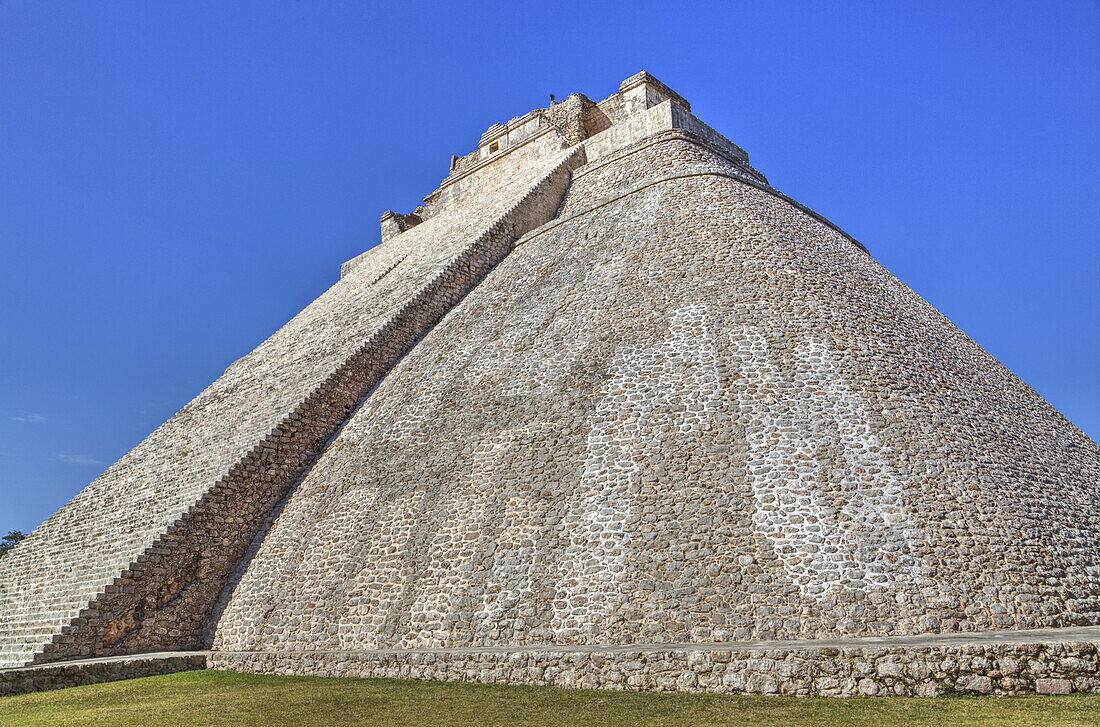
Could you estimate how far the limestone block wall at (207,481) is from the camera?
31.9 ft

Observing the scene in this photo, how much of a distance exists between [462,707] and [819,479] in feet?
14.3

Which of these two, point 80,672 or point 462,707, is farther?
point 80,672

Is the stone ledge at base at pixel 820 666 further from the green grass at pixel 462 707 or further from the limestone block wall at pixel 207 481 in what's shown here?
the limestone block wall at pixel 207 481

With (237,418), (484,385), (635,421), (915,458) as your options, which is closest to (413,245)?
(237,418)

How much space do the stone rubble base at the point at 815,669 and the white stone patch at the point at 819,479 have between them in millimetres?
1306

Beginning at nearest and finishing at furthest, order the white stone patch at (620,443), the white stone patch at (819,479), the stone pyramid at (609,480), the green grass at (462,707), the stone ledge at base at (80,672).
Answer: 1. the green grass at (462,707)
2. the white stone patch at (819,479)
3. the stone pyramid at (609,480)
4. the white stone patch at (620,443)
5. the stone ledge at base at (80,672)

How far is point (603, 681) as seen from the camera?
20.2 feet

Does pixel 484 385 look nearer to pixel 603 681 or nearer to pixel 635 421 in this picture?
pixel 635 421

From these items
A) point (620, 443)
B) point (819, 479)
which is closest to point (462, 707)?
point (620, 443)

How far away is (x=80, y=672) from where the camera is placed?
8359 millimetres

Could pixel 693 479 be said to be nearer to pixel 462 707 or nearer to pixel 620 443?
pixel 620 443

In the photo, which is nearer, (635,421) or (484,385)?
(635,421)

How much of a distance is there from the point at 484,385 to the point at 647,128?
9.06 m

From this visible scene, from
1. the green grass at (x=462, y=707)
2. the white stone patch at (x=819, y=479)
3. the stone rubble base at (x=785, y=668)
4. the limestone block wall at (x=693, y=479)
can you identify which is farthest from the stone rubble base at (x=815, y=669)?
the white stone patch at (x=819, y=479)
